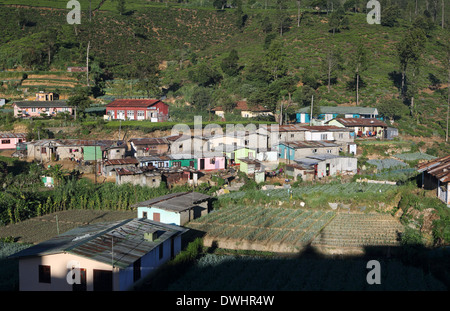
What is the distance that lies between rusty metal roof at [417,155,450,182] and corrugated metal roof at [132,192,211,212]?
9.21m

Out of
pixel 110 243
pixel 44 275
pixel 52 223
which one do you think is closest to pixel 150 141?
pixel 52 223

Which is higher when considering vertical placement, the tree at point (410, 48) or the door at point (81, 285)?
the tree at point (410, 48)

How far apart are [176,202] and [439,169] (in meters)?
10.6

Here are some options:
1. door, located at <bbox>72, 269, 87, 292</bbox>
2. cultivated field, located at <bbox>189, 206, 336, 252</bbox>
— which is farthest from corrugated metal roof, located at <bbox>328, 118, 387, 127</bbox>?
door, located at <bbox>72, 269, 87, 292</bbox>

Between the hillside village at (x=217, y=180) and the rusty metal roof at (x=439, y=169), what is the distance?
0.30ft

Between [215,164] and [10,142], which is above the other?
[10,142]

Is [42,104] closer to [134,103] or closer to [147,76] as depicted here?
[134,103]

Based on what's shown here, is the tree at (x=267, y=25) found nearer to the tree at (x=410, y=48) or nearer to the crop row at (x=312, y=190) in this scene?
the tree at (x=410, y=48)

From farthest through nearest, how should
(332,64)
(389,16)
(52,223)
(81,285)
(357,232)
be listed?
(389,16), (332,64), (52,223), (357,232), (81,285)

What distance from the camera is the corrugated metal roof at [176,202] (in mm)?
16394

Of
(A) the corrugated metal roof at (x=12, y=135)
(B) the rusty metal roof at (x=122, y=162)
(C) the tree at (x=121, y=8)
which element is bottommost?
(B) the rusty metal roof at (x=122, y=162)

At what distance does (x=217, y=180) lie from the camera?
2266cm

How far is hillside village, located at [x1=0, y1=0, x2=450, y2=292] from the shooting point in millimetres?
11148

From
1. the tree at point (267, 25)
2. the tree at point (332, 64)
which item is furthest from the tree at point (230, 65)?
the tree at point (267, 25)
